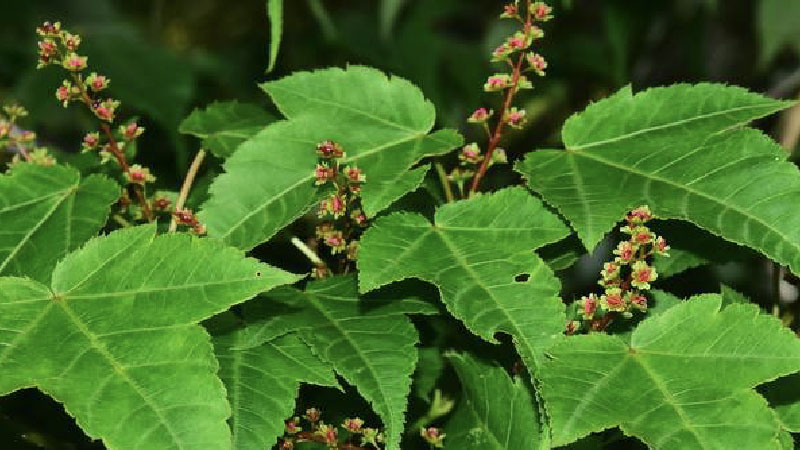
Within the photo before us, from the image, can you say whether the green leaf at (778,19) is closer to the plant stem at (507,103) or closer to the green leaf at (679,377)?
the plant stem at (507,103)

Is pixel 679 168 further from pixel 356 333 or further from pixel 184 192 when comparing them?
pixel 184 192

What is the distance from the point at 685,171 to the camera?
2.95 feet

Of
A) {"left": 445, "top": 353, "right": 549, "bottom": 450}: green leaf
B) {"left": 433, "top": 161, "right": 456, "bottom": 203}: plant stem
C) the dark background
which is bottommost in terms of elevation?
the dark background

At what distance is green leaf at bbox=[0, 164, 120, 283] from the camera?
0.90m

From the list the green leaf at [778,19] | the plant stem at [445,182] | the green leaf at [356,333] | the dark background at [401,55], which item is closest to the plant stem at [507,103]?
the plant stem at [445,182]

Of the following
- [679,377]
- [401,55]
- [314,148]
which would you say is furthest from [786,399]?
[401,55]

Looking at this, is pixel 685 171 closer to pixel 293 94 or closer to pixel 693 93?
pixel 693 93

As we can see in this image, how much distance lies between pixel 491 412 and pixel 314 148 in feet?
0.95

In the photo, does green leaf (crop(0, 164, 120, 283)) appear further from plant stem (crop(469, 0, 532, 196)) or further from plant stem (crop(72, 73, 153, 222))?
plant stem (crop(469, 0, 532, 196))

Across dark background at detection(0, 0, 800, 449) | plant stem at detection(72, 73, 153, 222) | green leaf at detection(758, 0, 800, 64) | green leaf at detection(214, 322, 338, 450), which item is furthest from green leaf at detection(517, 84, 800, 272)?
green leaf at detection(758, 0, 800, 64)

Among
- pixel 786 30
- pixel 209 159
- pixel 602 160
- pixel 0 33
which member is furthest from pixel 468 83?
pixel 602 160

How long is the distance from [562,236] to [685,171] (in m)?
0.12

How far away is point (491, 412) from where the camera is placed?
877mm

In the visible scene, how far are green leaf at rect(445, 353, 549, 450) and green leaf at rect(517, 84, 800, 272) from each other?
137 millimetres
